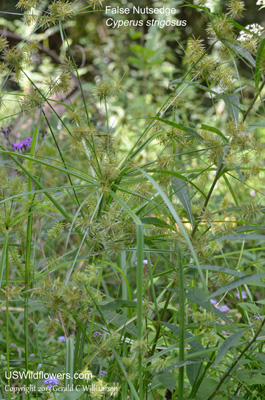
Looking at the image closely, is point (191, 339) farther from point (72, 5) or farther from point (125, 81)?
point (125, 81)

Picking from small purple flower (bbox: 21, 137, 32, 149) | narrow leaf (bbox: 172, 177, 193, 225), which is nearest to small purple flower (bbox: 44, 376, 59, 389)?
narrow leaf (bbox: 172, 177, 193, 225)

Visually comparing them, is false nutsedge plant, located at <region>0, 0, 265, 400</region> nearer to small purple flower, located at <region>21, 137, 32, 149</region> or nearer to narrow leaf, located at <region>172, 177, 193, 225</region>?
narrow leaf, located at <region>172, 177, 193, 225</region>

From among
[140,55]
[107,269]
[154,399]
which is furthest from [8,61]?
[140,55]

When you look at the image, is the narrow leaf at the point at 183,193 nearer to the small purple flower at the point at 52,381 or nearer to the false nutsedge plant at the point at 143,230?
the false nutsedge plant at the point at 143,230

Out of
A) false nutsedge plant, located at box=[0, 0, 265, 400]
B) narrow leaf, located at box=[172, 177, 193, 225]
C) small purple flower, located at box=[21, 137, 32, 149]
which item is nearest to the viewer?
false nutsedge plant, located at box=[0, 0, 265, 400]

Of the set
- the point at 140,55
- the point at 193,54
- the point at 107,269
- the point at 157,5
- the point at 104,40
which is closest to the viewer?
the point at 193,54

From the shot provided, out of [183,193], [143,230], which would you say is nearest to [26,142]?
[183,193]

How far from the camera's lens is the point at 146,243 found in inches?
33.6

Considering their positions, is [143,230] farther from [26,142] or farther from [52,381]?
[26,142]

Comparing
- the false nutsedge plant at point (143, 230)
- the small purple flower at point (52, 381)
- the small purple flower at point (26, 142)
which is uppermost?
the small purple flower at point (26, 142)

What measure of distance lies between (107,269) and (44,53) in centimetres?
225

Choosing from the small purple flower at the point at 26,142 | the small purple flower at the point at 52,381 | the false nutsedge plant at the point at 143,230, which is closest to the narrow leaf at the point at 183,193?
the false nutsedge plant at the point at 143,230

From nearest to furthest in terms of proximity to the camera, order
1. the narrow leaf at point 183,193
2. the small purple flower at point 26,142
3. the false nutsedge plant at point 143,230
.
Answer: the false nutsedge plant at point 143,230 → the narrow leaf at point 183,193 → the small purple flower at point 26,142

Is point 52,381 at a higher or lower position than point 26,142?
lower
